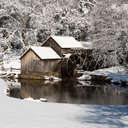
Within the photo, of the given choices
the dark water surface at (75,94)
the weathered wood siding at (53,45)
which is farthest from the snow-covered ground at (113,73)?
the weathered wood siding at (53,45)

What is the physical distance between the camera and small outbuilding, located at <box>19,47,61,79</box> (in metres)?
40.6

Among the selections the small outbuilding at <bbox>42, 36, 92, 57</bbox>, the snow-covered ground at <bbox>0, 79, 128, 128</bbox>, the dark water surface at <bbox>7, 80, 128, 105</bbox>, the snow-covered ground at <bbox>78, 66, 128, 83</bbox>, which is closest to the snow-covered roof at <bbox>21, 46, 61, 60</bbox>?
the small outbuilding at <bbox>42, 36, 92, 57</bbox>

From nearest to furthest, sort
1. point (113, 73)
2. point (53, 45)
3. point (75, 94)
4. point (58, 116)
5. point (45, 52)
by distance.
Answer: point (58, 116) < point (75, 94) < point (113, 73) < point (45, 52) < point (53, 45)

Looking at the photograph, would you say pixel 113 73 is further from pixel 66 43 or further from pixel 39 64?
→ pixel 39 64

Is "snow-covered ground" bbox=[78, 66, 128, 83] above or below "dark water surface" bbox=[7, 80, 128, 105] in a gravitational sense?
above

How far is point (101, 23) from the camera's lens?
116ft

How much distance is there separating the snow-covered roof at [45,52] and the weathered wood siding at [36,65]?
2.16ft

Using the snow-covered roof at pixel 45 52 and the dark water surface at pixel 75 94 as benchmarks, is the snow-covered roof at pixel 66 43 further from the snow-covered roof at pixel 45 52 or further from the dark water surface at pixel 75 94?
the dark water surface at pixel 75 94

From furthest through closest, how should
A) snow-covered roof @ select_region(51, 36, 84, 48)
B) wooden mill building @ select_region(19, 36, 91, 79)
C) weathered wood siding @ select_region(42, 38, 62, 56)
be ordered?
1. snow-covered roof @ select_region(51, 36, 84, 48)
2. weathered wood siding @ select_region(42, 38, 62, 56)
3. wooden mill building @ select_region(19, 36, 91, 79)

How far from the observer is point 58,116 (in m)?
12.8

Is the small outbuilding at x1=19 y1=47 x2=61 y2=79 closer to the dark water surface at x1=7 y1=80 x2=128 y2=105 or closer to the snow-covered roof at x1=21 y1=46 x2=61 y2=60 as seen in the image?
the snow-covered roof at x1=21 y1=46 x2=61 y2=60

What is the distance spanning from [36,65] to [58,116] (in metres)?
28.7

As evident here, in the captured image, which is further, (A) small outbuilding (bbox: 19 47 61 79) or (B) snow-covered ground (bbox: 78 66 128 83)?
(A) small outbuilding (bbox: 19 47 61 79)

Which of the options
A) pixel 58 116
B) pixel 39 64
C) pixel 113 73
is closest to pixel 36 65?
pixel 39 64
